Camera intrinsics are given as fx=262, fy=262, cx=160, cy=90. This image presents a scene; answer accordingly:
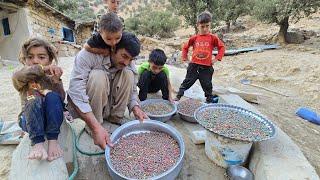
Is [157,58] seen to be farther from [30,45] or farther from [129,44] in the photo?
[30,45]

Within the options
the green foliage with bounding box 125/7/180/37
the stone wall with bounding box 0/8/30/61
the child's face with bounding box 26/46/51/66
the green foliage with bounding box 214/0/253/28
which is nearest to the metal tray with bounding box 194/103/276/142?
the child's face with bounding box 26/46/51/66

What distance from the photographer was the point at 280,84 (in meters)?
6.18

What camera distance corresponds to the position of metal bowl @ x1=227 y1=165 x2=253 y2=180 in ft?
6.23

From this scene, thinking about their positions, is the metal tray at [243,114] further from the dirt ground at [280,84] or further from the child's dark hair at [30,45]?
the child's dark hair at [30,45]

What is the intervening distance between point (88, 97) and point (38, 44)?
0.56 meters

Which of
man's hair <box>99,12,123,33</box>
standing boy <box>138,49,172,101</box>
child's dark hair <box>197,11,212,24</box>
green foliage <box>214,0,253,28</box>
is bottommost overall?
standing boy <box>138,49,172,101</box>

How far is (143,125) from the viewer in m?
2.22

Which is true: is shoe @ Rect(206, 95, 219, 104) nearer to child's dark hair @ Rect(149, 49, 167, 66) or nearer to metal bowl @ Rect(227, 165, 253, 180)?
child's dark hair @ Rect(149, 49, 167, 66)

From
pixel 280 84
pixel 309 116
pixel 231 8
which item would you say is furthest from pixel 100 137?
pixel 231 8

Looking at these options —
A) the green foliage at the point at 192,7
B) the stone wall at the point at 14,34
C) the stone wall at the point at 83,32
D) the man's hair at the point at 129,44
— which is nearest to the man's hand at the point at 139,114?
the man's hair at the point at 129,44

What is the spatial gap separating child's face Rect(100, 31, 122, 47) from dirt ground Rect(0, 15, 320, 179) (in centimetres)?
127

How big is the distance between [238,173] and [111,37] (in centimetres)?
139

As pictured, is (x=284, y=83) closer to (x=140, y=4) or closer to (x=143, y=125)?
(x=143, y=125)

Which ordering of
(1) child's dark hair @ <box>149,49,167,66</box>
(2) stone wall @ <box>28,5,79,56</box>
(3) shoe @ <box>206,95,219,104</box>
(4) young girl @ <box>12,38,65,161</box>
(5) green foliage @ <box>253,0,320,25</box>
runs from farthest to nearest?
(2) stone wall @ <box>28,5,79,56</box> < (5) green foliage @ <box>253,0,320,25</box> < (3) shoe @ <box>206,95,219,104</box> < (1) child's dark hair @ <box>149,49,167,66</box> < (4) young girl @ <box>12,38,65,161</box>
